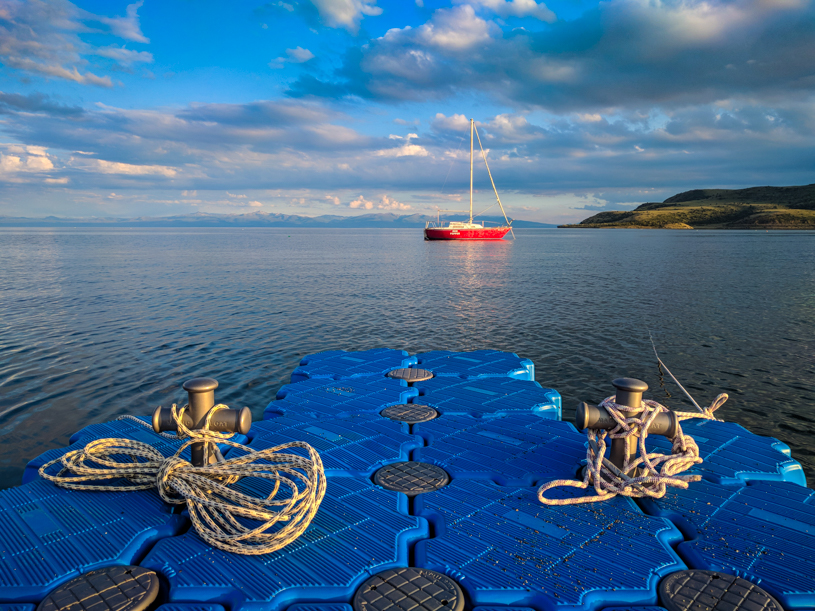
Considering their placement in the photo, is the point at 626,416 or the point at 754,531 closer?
the point at 754,531

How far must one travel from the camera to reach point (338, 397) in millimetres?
7996

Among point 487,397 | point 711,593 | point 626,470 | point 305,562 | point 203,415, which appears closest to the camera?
point 711,593

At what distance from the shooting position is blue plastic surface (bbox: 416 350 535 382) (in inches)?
373

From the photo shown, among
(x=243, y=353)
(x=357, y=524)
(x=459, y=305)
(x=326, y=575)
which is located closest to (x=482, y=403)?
(x=357, y=524)

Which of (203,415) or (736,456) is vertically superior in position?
(203,415)

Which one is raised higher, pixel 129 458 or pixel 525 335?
pixel 129 458

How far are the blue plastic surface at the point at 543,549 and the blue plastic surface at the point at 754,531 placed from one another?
9.5 inches

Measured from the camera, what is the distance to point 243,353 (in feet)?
52.4

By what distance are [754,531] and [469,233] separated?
116 m

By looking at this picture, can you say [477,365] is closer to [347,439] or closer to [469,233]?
[347,439]

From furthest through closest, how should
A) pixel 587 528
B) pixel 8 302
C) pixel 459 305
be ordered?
pixel 459 305
pixel 8 302
pixel 587 528

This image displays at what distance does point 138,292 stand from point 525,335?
23663mm

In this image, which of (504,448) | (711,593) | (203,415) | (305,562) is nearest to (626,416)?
(711,593)

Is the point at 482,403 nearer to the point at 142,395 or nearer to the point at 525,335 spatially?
the point at 142,395
